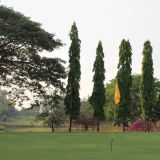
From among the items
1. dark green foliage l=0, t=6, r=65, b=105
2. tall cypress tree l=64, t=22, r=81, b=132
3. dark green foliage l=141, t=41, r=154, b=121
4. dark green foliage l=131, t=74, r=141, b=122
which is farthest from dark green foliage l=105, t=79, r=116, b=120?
dark green foliage l=0, t=6, r=65, b=105

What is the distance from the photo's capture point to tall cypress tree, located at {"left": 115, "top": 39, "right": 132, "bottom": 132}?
54.3 meters

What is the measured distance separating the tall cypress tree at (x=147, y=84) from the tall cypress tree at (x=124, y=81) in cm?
176

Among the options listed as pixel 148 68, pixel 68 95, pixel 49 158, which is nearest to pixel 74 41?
pixel 68 95

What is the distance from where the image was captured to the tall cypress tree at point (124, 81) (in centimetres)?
5434

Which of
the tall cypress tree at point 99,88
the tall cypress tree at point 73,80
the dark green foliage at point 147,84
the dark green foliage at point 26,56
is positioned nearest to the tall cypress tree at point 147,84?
Answer: the dark green foliage at point 147,84

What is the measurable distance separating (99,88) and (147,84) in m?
6.40

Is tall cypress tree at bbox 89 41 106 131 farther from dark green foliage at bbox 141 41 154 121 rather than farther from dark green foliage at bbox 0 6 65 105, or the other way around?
dark green foliage at bbox 0 6 65 105

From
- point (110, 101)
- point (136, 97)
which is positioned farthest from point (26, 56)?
point (110, 101)

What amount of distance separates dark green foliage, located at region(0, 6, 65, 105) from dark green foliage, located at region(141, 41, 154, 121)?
668 inches

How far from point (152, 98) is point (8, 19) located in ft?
79.2

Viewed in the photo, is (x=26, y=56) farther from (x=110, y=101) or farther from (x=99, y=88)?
(x=110, y=101)

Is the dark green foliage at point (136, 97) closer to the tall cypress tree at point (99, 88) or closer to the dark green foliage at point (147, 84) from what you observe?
the dark green foliage at point (147, 84)

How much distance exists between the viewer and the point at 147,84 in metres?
55.2

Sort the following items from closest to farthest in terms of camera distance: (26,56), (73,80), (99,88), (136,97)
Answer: (26,56) < (73,80) < (99,88) < (136,97)
